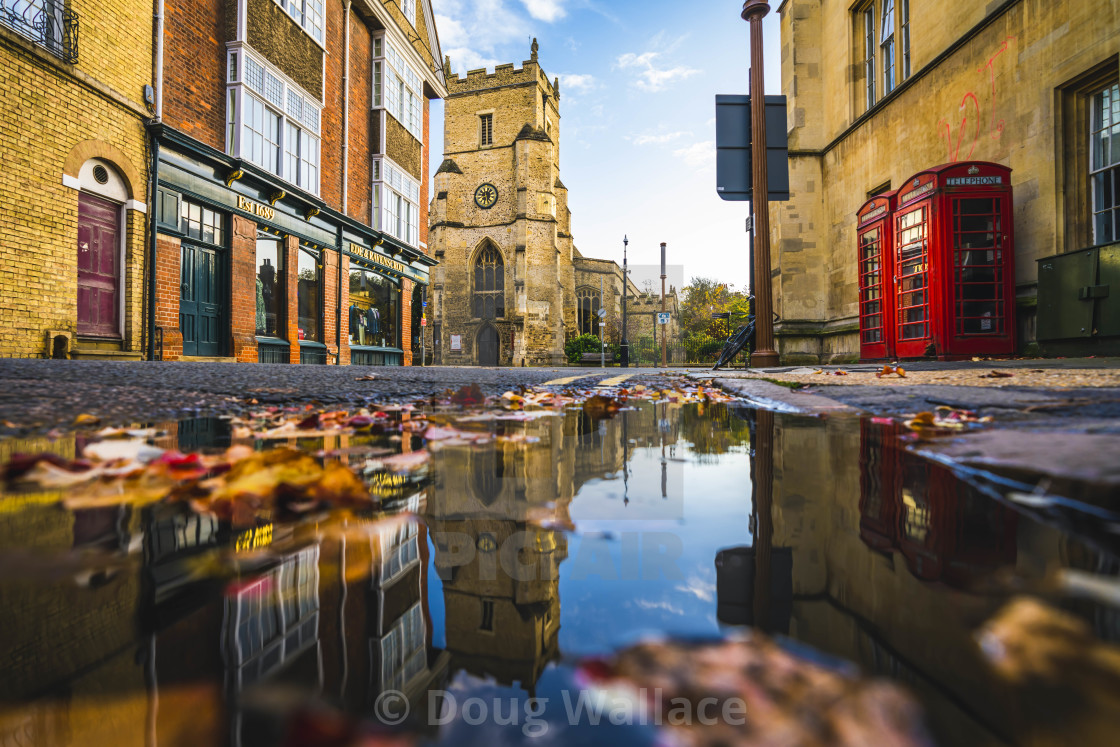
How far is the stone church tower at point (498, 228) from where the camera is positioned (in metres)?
30.9

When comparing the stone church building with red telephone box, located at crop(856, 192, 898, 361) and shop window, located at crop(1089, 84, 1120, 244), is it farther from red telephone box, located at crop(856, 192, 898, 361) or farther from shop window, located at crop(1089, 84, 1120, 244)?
shop window, located at crop(1089, 84, 1120, 244)

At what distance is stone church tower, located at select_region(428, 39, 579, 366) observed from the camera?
3091 cm

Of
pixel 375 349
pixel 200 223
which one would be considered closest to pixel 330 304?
pixel 375 349

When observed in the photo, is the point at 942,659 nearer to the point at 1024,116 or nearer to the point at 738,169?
the point at 738,169

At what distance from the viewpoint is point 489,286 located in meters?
32.2

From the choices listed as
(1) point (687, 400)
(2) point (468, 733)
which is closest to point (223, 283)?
(1) point (687, 400)

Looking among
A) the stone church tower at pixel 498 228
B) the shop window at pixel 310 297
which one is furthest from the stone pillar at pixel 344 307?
the stone church tower at pixel 498 228

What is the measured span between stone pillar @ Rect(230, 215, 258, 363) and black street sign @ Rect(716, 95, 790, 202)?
8.90 meters

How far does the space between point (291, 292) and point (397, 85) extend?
7982 mm

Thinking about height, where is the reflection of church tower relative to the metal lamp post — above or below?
below

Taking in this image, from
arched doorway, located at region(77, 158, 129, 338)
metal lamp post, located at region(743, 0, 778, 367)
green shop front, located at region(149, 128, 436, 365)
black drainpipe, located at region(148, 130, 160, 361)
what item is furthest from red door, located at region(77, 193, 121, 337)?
metal lamp post, located at region(743, 0, 778, 367)

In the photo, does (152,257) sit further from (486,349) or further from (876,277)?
(486,349)

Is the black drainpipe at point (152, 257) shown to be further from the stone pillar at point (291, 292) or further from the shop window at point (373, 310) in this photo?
the shop window at point (373, 310)

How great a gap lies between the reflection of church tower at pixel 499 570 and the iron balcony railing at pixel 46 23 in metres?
9.99
